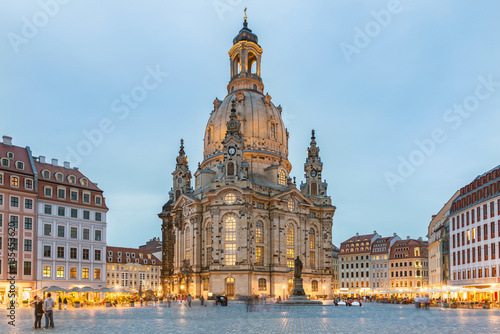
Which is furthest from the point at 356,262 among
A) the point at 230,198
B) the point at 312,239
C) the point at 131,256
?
the point at 230,198

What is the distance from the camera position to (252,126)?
354 feet

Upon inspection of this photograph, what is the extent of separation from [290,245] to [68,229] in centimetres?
4119

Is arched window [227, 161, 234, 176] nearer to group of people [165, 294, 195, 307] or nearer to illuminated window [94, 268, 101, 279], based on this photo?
group of people [165, 294, 195, 307]

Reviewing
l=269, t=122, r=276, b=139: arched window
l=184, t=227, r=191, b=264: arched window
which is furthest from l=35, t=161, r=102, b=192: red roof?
l=269, t=122, r=276, b=139: arched window

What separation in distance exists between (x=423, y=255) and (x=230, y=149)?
78624 mm

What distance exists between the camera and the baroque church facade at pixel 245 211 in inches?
3686

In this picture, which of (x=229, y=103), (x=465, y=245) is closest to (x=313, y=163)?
(x=229, y=103)

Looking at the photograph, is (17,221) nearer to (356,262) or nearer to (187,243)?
(187,243)

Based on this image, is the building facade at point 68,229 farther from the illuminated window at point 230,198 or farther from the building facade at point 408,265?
the building facade at point 408,265

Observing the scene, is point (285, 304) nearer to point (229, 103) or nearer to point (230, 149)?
point (230, 149)

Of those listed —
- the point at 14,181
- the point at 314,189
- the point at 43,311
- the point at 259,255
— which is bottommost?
the point at 43,311

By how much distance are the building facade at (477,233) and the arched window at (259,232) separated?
30685mm

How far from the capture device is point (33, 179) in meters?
73.0

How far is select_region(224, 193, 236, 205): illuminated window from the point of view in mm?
94312
